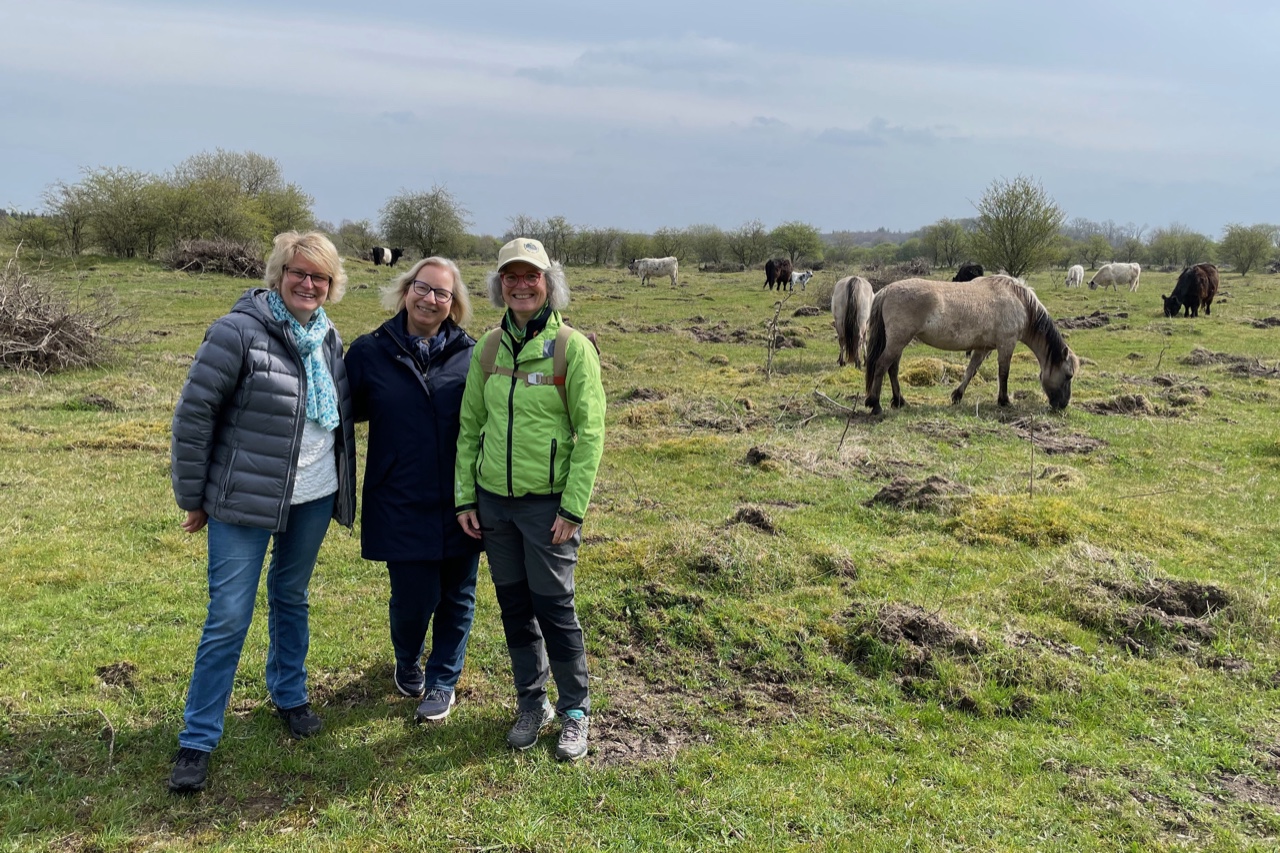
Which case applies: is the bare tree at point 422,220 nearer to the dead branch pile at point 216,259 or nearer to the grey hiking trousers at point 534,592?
the dead branch pile at point 216,259

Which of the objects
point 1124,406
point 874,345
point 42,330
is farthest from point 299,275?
point 42,330

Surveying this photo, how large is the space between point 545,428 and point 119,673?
2833 mm

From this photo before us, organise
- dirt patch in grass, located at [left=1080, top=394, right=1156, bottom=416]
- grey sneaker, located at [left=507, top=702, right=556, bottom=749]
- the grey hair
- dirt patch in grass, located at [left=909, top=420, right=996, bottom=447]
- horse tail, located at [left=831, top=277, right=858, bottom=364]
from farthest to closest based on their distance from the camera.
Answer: horse tail, located at [left=831, top=277, right=858, bottom=364] → dirt patch in grass, located at [left=1080, top=394, right=1156, bottom=416] → dirt patch in grass, located at [left=909, top=420, right=996, bottom=447] → grey sneaker, located at [left=507, top=702, right=556, bottom=749] → the grey hair

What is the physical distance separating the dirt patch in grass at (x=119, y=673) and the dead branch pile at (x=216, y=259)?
27548 mm

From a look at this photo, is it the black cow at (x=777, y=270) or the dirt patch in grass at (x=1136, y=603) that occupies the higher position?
the black cow at (x=777, y=270)

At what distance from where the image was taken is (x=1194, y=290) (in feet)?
70.9

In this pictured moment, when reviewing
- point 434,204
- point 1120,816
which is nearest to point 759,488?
point 1120,816

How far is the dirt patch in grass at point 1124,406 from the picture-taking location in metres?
10.1

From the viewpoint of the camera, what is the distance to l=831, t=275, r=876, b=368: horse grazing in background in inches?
500

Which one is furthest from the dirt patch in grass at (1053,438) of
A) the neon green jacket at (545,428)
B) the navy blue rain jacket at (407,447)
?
the navy blue rain jacket at (407,447)

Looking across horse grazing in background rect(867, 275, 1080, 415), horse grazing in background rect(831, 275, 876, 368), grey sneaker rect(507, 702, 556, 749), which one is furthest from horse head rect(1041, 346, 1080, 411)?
grey sneaker rect(507, 702, 556, 749)

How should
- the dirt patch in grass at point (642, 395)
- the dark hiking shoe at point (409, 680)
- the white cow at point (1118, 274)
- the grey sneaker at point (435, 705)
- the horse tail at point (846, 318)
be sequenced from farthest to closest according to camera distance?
the white cow at point (1118, 274) < the horse tail at point (846, 318) < the dirt patch in grass at point (642, 395) < the dark hiking shoe at point (409, 680) < the grey sneaker at point (435, 705)

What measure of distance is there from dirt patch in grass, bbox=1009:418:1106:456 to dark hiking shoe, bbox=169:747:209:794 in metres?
8.08

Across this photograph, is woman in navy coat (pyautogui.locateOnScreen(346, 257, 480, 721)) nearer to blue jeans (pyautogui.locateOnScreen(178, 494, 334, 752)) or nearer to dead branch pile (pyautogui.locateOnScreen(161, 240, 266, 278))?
blue jeans (pyautogui.locateOnScreen(178, 494, 334, 752))
